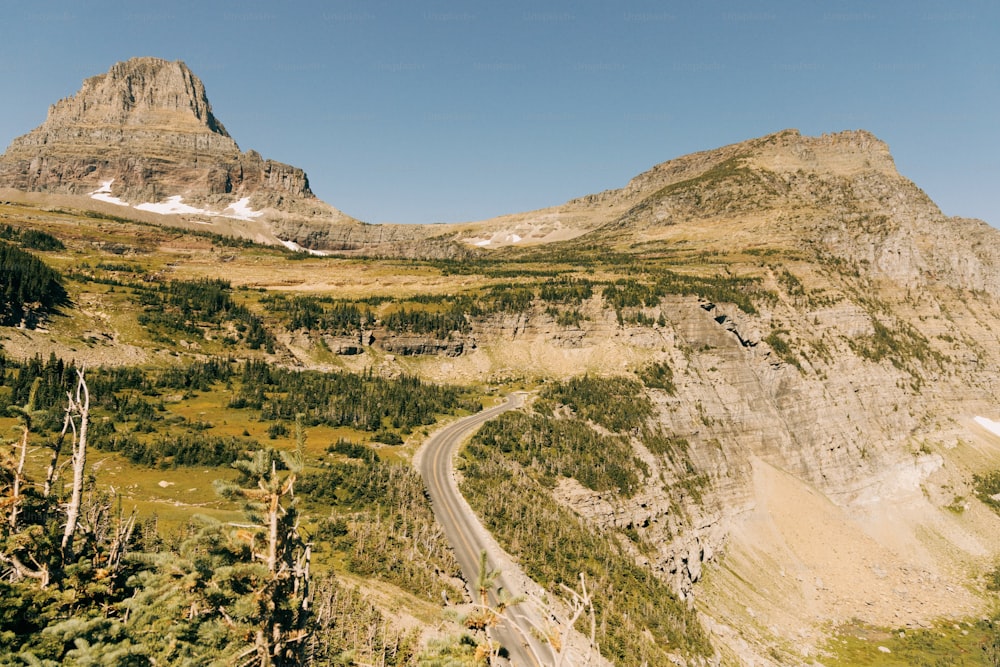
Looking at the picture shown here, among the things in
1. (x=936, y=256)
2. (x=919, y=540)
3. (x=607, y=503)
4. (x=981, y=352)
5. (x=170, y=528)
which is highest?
(x=936, y=256)

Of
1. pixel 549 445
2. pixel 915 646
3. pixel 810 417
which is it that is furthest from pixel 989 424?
pixel 549 445

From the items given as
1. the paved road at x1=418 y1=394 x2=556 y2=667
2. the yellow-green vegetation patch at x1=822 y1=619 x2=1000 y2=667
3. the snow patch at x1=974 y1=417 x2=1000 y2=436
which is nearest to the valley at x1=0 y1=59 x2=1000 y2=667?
the yellow-green vegetation patch at x1=822 y1=619 x2=1000 y2=667

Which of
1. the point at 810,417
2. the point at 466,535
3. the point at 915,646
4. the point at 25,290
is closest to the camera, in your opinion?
the point at 466,535

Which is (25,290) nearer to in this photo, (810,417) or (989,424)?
(810,417)

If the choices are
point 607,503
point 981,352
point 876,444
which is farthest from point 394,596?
point 981,352

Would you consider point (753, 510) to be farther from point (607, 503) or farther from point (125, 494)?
point (125, 494)

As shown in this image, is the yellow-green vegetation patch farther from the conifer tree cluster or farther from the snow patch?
the conifer tree cluster
